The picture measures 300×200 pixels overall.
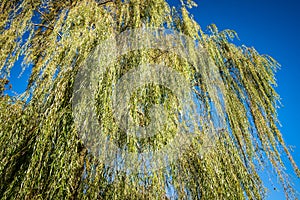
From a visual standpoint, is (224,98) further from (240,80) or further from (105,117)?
(105,117)

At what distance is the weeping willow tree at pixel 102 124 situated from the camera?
1.71m

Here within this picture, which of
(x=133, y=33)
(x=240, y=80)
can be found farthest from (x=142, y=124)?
(x=240, y=80)

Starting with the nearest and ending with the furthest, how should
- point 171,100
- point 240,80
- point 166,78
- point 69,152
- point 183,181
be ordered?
point 69,152
point 183,181
point 171,100
point 166,78
point 240,80

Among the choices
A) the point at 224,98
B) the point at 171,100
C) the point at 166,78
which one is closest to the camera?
the point at 171,100

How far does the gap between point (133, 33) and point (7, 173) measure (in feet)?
4.98

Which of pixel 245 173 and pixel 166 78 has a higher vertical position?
pixel 166 78

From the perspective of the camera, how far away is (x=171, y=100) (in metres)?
2.19

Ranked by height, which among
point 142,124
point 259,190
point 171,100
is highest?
point 171,100

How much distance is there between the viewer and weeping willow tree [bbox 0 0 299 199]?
1.71 metres

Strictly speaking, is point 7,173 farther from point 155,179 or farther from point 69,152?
point 155,179

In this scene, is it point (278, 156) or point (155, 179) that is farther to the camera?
point (278, 156)

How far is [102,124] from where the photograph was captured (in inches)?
71.7

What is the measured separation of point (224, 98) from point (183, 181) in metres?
1.12

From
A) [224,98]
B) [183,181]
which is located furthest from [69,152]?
[224,98]
